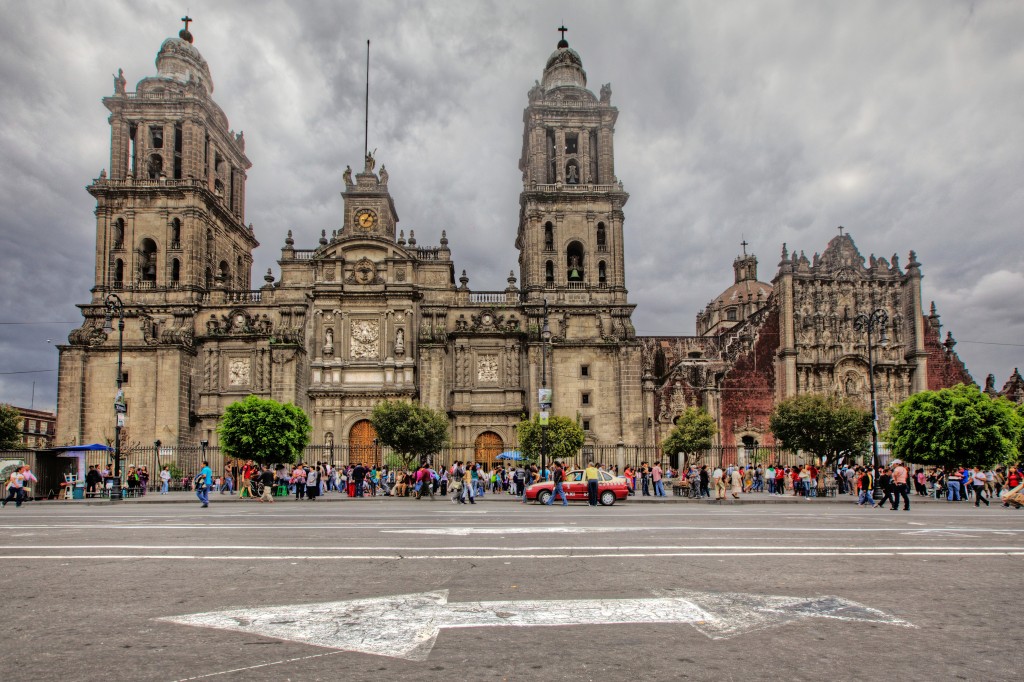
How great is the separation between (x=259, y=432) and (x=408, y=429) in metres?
6.62

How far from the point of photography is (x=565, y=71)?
170 feet

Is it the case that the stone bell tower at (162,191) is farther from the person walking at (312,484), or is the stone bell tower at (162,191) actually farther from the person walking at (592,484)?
the person walking at (592,484)

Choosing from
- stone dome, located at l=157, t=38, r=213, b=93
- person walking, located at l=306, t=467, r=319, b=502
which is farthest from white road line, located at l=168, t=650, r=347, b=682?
stone dome, located at l=157, t=38, r=213, b=93

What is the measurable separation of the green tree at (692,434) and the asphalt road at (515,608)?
103 feet

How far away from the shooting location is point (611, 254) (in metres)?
48.0

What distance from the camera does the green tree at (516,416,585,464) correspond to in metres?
38.4

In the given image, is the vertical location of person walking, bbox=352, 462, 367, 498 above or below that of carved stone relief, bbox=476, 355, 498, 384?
below

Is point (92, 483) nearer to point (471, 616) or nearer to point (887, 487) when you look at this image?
point (887, 487)

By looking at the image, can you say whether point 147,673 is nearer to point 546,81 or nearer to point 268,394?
point 268,394

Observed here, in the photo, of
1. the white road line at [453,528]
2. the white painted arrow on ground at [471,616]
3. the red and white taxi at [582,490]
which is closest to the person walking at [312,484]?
the red and white taxi at [582,490]

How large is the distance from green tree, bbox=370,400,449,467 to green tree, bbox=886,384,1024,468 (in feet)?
67.4

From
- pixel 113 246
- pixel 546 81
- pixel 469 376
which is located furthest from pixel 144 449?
pixel 546 81

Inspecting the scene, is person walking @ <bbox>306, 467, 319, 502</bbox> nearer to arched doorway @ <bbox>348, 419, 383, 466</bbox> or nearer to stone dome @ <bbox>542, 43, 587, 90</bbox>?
arched doorway @ <bbox>348, 419, 383, 466</bbox>

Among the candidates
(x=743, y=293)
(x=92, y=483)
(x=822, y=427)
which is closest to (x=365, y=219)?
(x=92, y=483)
